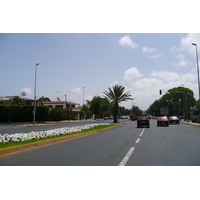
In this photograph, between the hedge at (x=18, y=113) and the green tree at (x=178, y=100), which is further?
the green tree at (x=178, y=100)

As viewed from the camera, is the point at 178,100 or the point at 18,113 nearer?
the point at 18,113

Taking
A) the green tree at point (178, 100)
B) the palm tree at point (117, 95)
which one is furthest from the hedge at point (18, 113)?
the green tree at point (178, 100)

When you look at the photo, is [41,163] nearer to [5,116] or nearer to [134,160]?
[134,160]

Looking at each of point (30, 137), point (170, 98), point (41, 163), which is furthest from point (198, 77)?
point (170, 98)

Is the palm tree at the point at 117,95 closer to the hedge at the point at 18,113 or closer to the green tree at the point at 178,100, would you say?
the hedge at the point at 18,113

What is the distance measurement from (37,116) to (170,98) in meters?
64.6

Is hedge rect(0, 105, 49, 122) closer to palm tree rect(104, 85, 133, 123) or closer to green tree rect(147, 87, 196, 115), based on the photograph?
palm tree rect(104, 85, 133, 123)

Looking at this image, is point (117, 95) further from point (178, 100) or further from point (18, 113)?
point (178, 100)

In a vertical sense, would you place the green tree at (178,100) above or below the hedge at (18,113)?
above

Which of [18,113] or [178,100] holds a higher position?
[178,100]

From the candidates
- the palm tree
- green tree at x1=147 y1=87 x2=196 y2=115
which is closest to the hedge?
the palm tree

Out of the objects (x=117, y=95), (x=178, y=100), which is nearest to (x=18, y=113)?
(x=117, y=95)

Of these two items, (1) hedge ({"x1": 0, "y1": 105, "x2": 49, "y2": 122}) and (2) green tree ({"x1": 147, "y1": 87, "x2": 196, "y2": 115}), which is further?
(2) green tree ({"x1": 147, "y1": 87, "x2": 196, "y2": 115})

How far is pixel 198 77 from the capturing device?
35031mm
